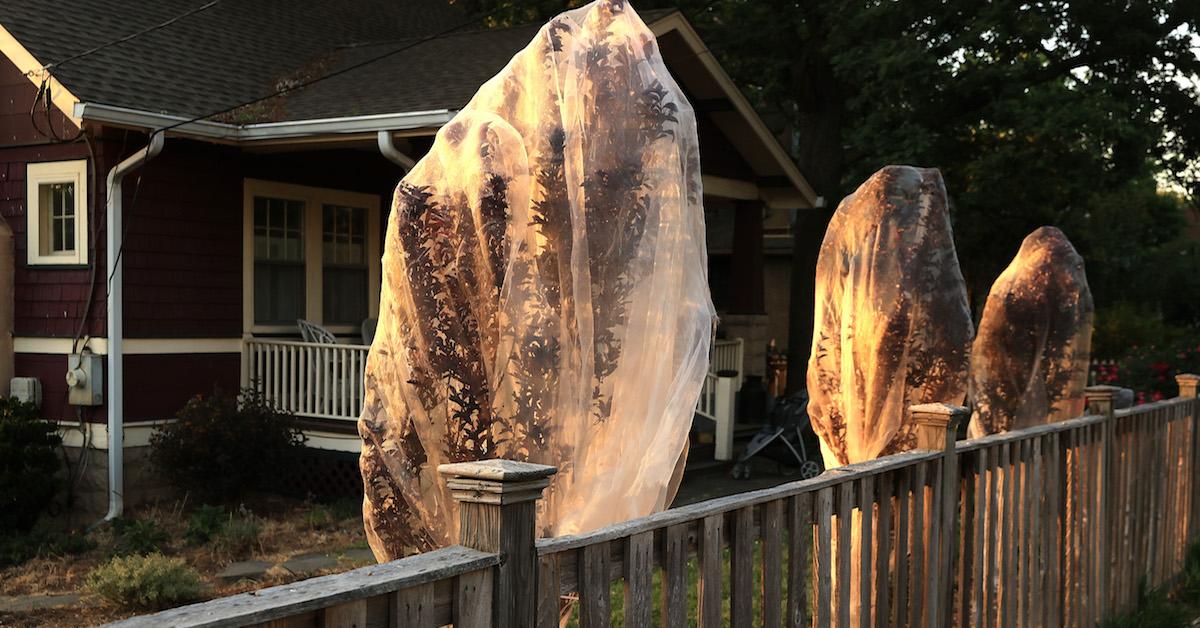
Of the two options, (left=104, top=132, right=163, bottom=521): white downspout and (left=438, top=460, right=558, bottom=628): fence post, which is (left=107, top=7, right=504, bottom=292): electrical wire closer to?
(left=104, top=132, right=163, bottom=521): white downspout

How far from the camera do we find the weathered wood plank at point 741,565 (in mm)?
3379

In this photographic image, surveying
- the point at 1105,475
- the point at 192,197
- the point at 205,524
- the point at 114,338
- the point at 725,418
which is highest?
the point at 192,197

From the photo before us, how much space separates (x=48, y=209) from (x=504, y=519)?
433 inches

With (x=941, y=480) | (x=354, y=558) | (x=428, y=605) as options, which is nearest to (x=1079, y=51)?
(x=354, y=558)

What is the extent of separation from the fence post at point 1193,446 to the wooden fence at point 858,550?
10.5 inches

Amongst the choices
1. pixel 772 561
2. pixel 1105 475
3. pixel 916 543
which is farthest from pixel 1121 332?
pixel 772 561

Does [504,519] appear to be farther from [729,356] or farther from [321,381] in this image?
[729,356]

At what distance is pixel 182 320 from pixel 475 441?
9141mm

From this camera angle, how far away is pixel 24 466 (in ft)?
35.1

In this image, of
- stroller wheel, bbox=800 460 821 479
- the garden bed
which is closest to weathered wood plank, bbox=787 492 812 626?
the garden bed

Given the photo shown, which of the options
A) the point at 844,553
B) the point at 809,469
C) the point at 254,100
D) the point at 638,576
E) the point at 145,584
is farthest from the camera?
the point at 254,100

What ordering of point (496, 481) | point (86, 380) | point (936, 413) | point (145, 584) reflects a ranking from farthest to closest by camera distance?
point (86, 380) < point (145, 584) < point (936, 413) < point (496, 481)

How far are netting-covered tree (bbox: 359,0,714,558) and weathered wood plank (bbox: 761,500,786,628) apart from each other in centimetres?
69

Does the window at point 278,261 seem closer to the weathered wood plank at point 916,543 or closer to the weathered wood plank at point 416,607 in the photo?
the weathered wood plank at point 916,543
